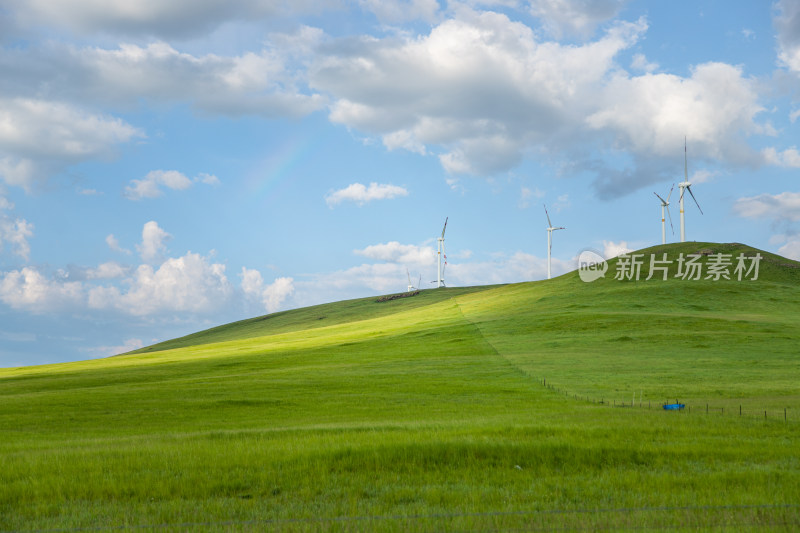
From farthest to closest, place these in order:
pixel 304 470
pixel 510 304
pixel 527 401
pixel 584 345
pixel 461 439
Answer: pixel 510 304 → pixel 584 345 → pixel 527 401 → pixel 461 439 → pixel 304 470

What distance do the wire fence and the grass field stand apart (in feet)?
0.73

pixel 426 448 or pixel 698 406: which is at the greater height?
pixel 426 448

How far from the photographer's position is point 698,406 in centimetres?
3212

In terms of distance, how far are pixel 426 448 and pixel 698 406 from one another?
22.0 m

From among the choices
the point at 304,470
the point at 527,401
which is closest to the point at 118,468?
the point at 304,470

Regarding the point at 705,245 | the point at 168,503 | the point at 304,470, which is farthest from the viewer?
the point at 705,245

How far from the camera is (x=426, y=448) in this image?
625 inches

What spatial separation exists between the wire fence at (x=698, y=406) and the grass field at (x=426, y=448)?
22cm

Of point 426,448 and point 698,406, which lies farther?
point 698,406

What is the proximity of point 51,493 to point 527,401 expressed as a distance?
29.5 metres

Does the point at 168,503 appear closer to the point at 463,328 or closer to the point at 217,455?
the point at 217,455

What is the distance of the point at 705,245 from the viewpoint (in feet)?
543

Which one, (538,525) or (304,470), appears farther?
(304,470)

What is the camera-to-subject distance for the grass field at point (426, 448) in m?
11.2
